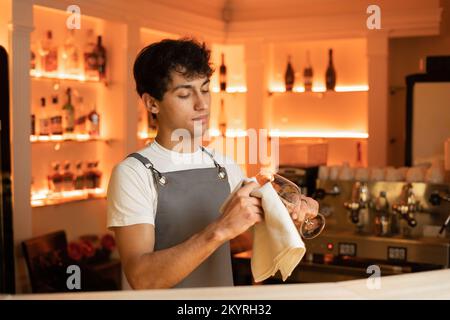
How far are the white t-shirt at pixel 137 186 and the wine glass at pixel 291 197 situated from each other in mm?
253

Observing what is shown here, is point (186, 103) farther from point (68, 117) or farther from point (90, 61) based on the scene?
point (90, 61)

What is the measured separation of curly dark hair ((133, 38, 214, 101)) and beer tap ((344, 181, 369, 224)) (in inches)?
85.9

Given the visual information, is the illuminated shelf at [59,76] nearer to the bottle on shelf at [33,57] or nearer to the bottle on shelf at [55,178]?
the bottle on shelf at [33,57]

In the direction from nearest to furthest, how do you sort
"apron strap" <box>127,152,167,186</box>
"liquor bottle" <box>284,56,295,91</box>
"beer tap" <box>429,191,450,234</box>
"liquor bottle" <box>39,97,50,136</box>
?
"apron strap" <box>127,152,167,186</box>, "beer tap" <box>429,191,450,234</box>, "liquor bottle" <box>39,97,50,136</box>, "liquor bottle" <box>284,56,295,91</box>

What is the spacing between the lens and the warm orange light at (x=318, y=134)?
5971mm

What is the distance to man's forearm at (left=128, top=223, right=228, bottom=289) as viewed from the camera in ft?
4.57

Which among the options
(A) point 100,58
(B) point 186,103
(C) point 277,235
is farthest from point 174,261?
(A) point 100,58

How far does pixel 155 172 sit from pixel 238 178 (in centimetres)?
33

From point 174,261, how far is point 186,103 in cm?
43

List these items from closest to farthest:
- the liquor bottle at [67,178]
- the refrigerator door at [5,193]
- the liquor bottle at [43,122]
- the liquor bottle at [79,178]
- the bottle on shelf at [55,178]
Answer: the refrigerator door at [5,193] → the liquor bottle at [43,122] → the bottle on shelf at [55,178] → the liquor bottle at [67,178] → the liquor bottle at [79,178]

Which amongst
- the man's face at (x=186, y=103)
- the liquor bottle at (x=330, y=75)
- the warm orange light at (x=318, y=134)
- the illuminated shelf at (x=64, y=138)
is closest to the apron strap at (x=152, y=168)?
the man's face at (x=186, y=103)

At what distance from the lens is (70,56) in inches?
188

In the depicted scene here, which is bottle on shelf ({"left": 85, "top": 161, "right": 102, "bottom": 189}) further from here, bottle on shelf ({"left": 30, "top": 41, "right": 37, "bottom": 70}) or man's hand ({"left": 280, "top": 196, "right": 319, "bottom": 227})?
man's hand ({"left": 280, "top": 196, "right": 319, "bottom": 227})

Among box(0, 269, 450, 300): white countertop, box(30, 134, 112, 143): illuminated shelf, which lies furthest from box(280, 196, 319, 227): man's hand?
box(30, 134, 112, 143): illuminated shelf
